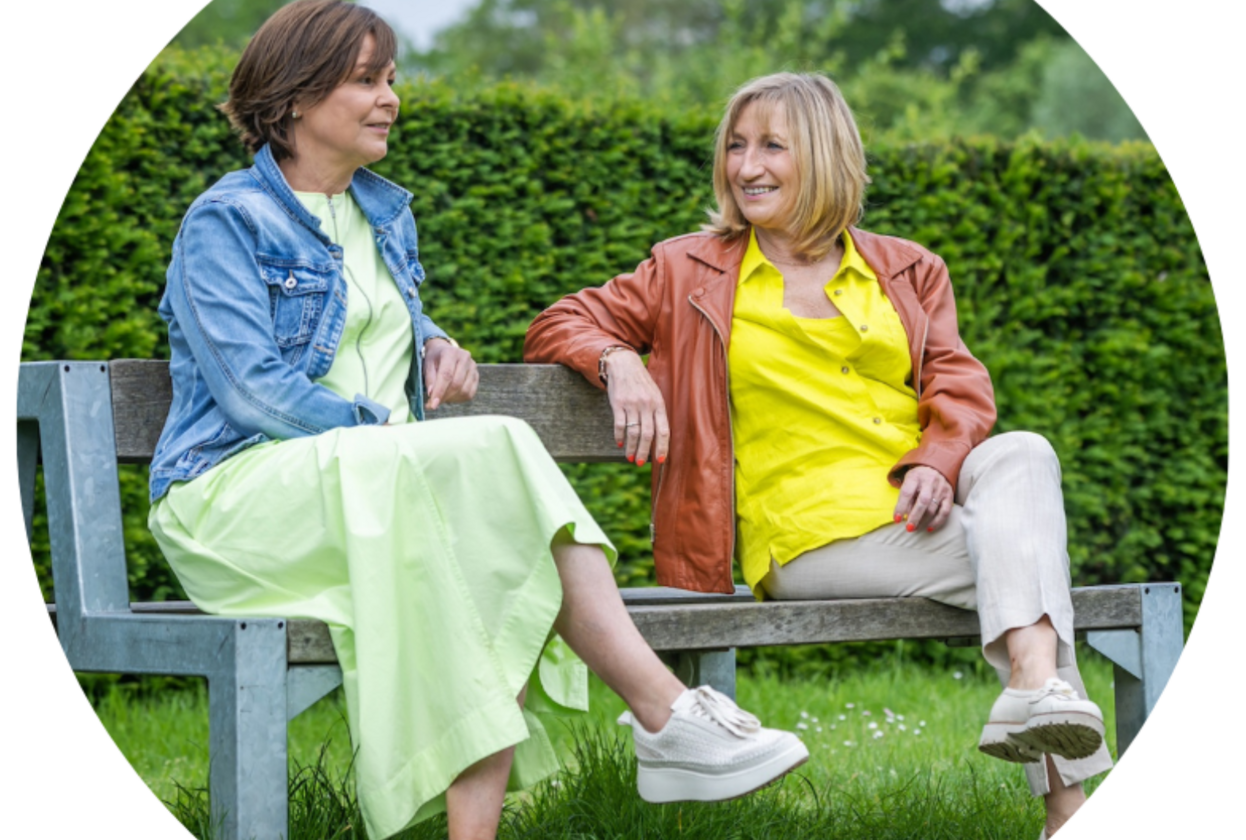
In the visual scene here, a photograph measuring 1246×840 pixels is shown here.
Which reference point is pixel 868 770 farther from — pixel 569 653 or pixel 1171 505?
pixel 1171 505

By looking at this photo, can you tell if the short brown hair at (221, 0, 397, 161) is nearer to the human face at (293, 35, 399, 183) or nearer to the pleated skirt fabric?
the human face at (293, 35, 399, 183)

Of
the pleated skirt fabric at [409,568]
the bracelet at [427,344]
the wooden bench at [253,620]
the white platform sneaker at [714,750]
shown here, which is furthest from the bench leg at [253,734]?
the bracelet at [427,344]

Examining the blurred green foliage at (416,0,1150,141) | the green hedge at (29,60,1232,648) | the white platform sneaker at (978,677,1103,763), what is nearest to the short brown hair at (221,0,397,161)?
the green hedge at (29,60,1232,648)

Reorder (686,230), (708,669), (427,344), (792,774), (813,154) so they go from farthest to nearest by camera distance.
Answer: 1. (686,230)
2. (792,774)
3. (708,669)
4. (813,154)
5. (427,344)

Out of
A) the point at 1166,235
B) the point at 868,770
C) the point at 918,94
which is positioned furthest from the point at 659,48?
the point at 868,770

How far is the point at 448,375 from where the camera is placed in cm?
317

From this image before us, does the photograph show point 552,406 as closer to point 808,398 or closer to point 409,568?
point 808,398

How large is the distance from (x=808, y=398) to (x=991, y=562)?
2.03 feet

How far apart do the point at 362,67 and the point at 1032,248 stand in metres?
3.50

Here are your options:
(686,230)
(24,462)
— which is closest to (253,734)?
(24,462)

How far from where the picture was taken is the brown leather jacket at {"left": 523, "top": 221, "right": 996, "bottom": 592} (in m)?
3.31

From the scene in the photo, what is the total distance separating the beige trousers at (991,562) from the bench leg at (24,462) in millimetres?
1709

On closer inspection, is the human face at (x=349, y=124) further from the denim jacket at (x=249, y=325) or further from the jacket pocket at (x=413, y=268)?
the jacket pocket at (x=413, y=268)

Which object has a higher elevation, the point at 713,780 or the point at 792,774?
the point at 713,780
